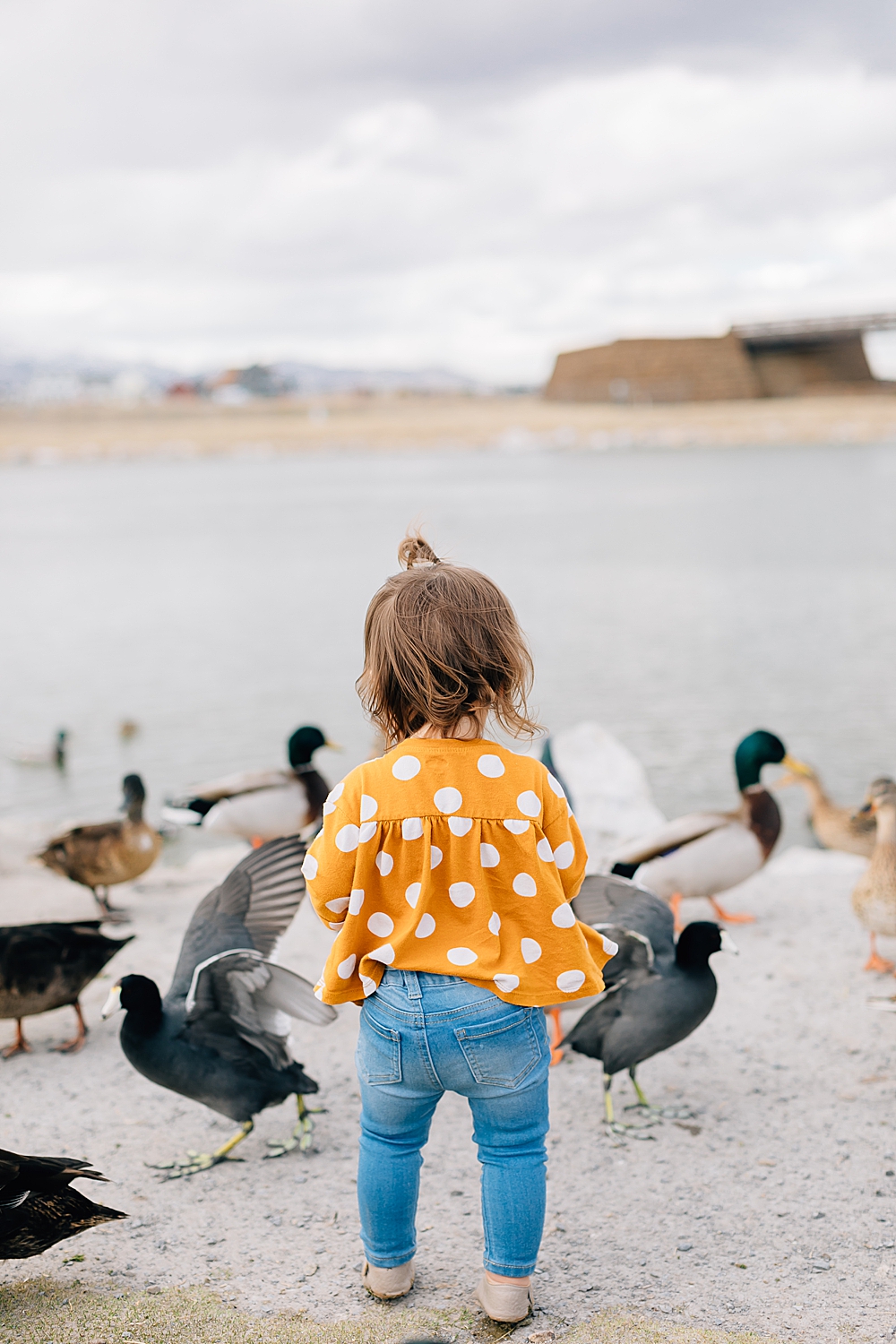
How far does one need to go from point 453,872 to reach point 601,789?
4.56 metres

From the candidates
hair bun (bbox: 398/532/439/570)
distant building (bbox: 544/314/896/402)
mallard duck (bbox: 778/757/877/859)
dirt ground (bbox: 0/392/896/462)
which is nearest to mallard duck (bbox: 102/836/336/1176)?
hair bun (bbox: 398/532/439/570)

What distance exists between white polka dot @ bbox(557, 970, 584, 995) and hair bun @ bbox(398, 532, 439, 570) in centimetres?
84

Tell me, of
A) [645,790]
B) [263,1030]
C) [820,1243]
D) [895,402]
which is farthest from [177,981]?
[895,402]

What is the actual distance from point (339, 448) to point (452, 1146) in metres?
55.5

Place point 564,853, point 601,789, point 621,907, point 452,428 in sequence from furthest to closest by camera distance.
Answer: point 452,428 → point 601,789 → point 621,907 → point 564,853

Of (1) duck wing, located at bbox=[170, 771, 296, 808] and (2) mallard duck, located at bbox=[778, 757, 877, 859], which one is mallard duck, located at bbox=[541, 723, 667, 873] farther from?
(1) duck wing, located at bbox=[170, 771, 296, 808]

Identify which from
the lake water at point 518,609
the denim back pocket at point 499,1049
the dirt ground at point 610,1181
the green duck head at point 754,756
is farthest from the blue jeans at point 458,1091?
the green duck head at point 754,756

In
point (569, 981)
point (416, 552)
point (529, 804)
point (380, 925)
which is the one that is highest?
point (416, 552)

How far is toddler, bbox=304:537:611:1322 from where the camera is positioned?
2129mm

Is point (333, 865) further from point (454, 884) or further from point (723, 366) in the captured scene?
point (723, 366)

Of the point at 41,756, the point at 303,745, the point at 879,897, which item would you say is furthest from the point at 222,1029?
the point at 41,756

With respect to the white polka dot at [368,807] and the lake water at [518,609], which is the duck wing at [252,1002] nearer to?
the white polka dot at [368,807]

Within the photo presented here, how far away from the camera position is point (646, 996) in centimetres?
316

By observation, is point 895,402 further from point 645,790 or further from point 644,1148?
point 644,1148
